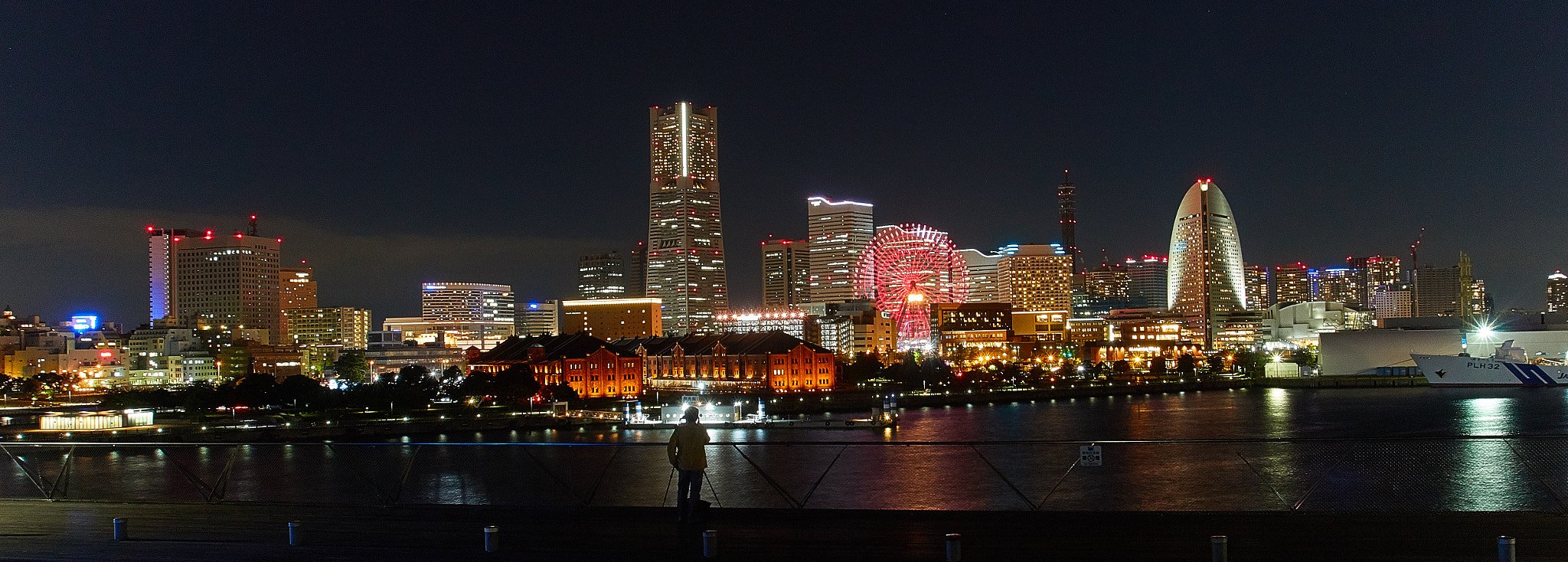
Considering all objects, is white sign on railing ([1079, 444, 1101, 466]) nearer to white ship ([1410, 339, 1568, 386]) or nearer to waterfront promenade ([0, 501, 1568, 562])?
waterfront promenade ([0, 501, 1568, 562])

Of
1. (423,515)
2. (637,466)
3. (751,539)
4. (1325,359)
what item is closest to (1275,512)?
(751,539)

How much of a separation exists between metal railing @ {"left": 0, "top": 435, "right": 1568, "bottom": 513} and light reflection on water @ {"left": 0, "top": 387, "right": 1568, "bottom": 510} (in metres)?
0.16

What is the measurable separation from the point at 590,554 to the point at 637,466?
36268 mm

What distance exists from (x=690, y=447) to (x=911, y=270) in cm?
11916

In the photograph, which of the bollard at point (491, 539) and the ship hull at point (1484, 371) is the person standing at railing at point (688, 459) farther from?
the ship hull at point (1484, 371)

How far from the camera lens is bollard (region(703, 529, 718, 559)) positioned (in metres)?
11.9

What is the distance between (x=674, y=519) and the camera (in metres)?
14.2

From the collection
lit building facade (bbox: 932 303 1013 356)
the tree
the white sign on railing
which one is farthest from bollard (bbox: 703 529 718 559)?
lit building facade (bbox: 932 303 1013 356)

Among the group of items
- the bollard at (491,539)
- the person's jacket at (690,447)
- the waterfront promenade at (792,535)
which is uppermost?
the person's jacket at (690,447)

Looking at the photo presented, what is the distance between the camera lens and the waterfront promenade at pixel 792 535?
1189 cm

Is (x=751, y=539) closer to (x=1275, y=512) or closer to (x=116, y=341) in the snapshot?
(x=1275, y=512)

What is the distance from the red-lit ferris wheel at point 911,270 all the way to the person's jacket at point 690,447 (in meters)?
118

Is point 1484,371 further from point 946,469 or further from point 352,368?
point 352,368

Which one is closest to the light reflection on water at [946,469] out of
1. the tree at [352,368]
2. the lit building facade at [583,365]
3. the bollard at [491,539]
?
the bollard at [491,539]
